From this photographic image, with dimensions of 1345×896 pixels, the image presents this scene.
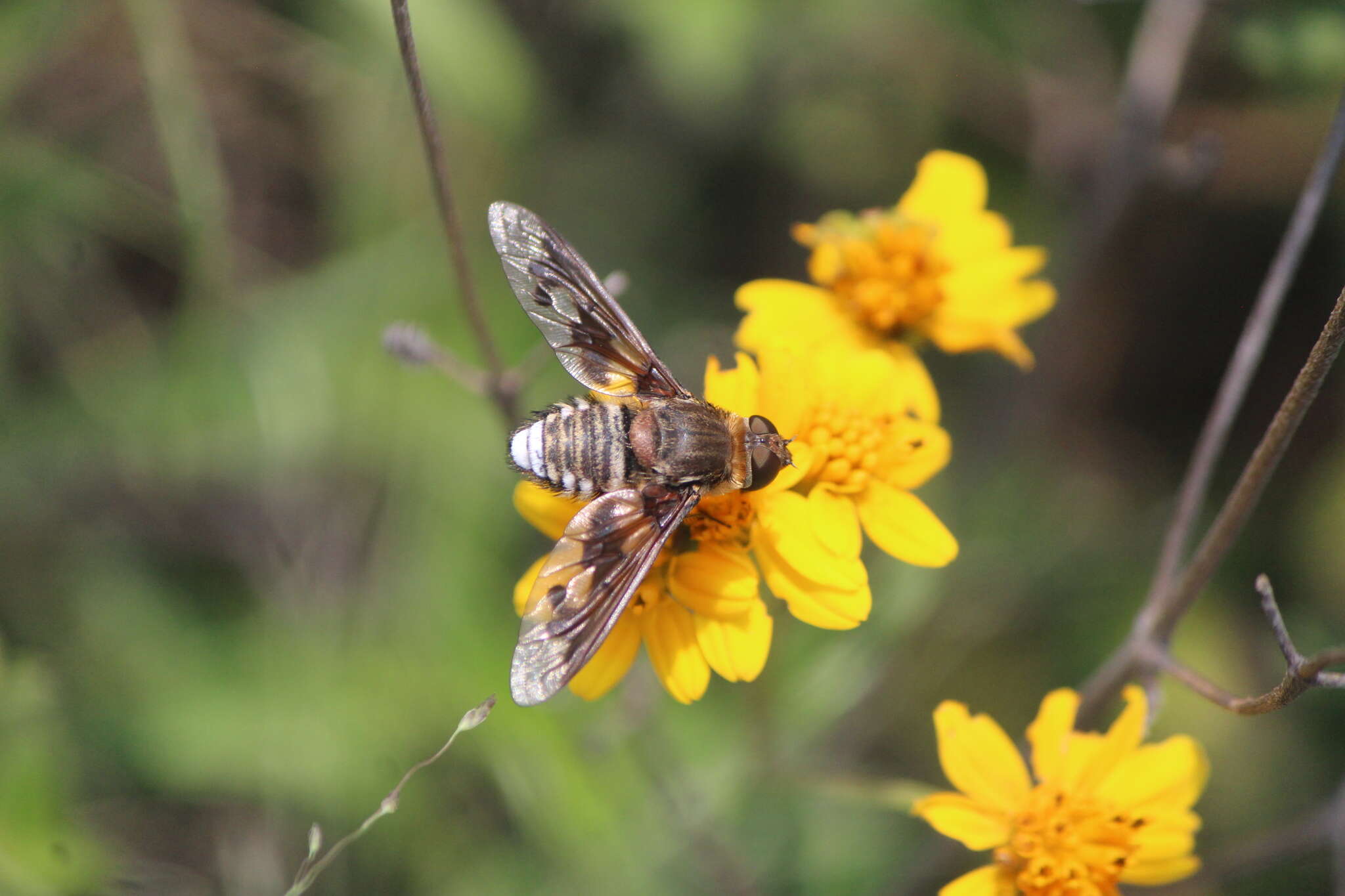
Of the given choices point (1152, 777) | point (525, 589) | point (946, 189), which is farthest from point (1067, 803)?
point (946, 189)

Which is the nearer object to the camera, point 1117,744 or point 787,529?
point 787,529

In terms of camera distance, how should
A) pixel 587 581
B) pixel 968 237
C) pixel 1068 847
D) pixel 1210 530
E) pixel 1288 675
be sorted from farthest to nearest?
pixel 968 237
pixel 1210 530
pixel 1068 847
pixel 587 581
pixel 1288 675

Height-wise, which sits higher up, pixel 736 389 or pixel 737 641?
pixel 736 389

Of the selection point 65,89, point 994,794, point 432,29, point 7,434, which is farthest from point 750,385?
point 65,89

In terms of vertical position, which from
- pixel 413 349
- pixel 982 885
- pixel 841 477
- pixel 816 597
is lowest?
pixel 982 885

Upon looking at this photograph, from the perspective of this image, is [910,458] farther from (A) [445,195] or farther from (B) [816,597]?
(A) [445,195]

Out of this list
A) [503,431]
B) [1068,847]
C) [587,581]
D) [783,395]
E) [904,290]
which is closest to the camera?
[587,581]

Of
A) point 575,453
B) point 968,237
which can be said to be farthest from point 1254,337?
point 575,453

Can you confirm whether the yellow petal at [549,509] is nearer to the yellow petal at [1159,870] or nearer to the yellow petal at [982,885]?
the yellow petal at [982,885]
